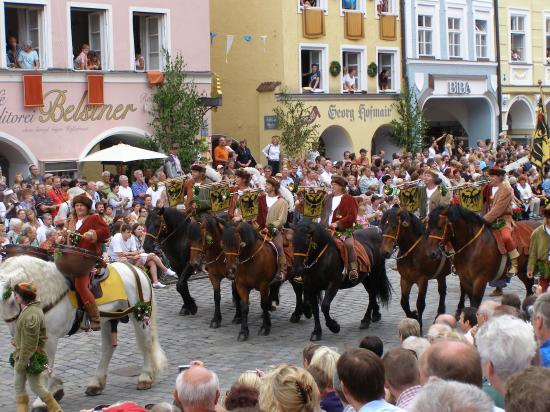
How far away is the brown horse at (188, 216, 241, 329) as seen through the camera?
51.6 feet

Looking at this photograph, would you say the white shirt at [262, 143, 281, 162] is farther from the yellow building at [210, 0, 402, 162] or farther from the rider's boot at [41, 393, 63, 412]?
the rider's boot at [41, 393, 63, 412]

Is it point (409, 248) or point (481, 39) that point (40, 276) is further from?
point (481, 39)

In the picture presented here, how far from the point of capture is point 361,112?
3512 centimetres

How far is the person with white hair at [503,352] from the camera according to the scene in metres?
5.42

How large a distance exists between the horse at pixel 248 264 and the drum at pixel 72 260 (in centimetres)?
382

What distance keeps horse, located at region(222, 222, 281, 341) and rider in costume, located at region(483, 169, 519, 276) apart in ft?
11.3

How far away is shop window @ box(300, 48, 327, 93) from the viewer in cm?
3362

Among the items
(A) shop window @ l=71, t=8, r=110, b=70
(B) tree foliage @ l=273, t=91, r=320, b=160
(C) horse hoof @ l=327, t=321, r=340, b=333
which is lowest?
(C) horse hoof @ l=327, t=321, r=340, b=333

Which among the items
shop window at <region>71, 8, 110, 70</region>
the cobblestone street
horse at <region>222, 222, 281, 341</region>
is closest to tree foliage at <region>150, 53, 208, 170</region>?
shop window at <region>71, 8, 110, 70</region>

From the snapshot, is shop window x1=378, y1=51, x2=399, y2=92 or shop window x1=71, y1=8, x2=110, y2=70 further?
shop window x1=378, y1=51, x2=399, y2=92

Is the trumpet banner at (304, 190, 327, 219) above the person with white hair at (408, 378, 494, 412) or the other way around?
above

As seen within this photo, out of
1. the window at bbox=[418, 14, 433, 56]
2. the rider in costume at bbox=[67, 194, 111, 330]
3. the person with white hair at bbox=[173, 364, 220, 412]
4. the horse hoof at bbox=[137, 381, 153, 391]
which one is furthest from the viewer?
the window at bbox=[418, 14, 433, 56]

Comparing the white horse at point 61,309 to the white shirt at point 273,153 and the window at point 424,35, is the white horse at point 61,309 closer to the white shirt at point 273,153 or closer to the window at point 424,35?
the white shirt at point 273,153

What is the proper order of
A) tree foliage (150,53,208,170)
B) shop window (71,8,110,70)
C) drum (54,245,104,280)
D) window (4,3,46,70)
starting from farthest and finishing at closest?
tree foliage (150,53,208,170) → shop window (71,8,110,70) → window (4,3,46,70) → drum (54,245,104,280)
